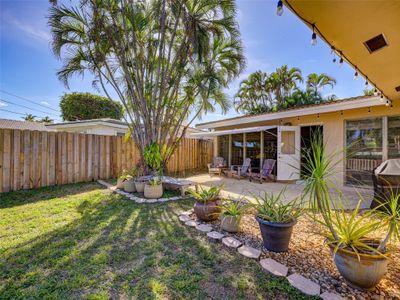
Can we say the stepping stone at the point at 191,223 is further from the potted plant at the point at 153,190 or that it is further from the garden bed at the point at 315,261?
the potted plant at the point at 153,190

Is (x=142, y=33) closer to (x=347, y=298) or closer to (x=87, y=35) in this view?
(x=87, y=35)

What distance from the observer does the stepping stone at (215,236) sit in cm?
347

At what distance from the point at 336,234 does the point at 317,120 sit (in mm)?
7452

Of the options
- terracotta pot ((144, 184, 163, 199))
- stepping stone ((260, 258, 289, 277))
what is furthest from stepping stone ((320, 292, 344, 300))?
terracotta pot ((144, 184, 163, 199))

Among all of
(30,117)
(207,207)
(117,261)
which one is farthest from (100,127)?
(30,117)

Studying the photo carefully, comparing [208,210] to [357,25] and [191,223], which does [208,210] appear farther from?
[357,25]

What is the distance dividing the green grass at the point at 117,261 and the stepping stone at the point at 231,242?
113 millimetres

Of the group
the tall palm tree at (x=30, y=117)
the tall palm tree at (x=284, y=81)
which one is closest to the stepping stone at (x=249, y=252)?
the tall palm tree at (x=284, y=81)

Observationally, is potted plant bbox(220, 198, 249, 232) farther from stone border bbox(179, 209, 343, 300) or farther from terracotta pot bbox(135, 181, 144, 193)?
terracotta pot bbox(135, 181, 144, 193)

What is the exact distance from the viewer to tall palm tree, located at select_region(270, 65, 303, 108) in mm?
20516

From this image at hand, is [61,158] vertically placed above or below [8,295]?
above

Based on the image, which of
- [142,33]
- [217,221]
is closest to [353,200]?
[217,221]

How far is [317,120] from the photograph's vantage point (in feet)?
28.3

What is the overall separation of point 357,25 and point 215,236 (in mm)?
3700
